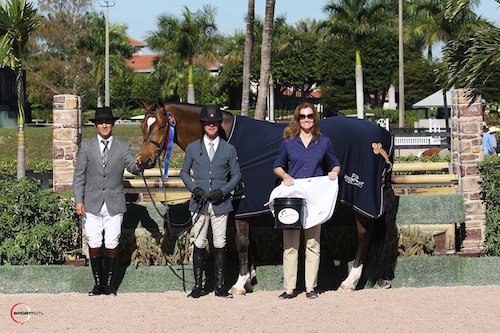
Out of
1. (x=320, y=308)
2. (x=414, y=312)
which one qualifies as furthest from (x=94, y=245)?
(x=414, y=312)

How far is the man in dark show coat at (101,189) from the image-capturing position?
9469mm

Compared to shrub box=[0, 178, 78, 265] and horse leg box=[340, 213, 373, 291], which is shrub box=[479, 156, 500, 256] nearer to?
horse leg box=[340, 213, 373, 291]

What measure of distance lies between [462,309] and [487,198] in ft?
8.97

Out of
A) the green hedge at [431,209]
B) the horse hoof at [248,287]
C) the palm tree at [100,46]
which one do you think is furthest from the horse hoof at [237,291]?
the palm tree at [100,46]

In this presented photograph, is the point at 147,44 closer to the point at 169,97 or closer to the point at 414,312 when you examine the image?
→ the point at 169,97

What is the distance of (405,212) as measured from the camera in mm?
11000

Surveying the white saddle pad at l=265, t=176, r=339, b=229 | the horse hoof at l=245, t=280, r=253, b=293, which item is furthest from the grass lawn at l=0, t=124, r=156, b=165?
the white saddle pad at l=265, t=176, r=339, b=229

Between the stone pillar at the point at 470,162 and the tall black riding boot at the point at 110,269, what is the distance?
419 cm

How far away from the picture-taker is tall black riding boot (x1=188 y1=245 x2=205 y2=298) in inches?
372

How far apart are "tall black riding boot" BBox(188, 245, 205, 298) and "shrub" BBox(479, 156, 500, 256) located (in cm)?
354

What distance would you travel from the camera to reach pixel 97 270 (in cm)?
960

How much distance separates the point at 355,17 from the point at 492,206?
40531 millimetres

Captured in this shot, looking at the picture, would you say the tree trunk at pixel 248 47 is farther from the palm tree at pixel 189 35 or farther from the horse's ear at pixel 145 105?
the palm tree at pixel 189 35

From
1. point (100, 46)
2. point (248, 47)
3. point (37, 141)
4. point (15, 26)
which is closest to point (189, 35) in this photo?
point (100, 46)
